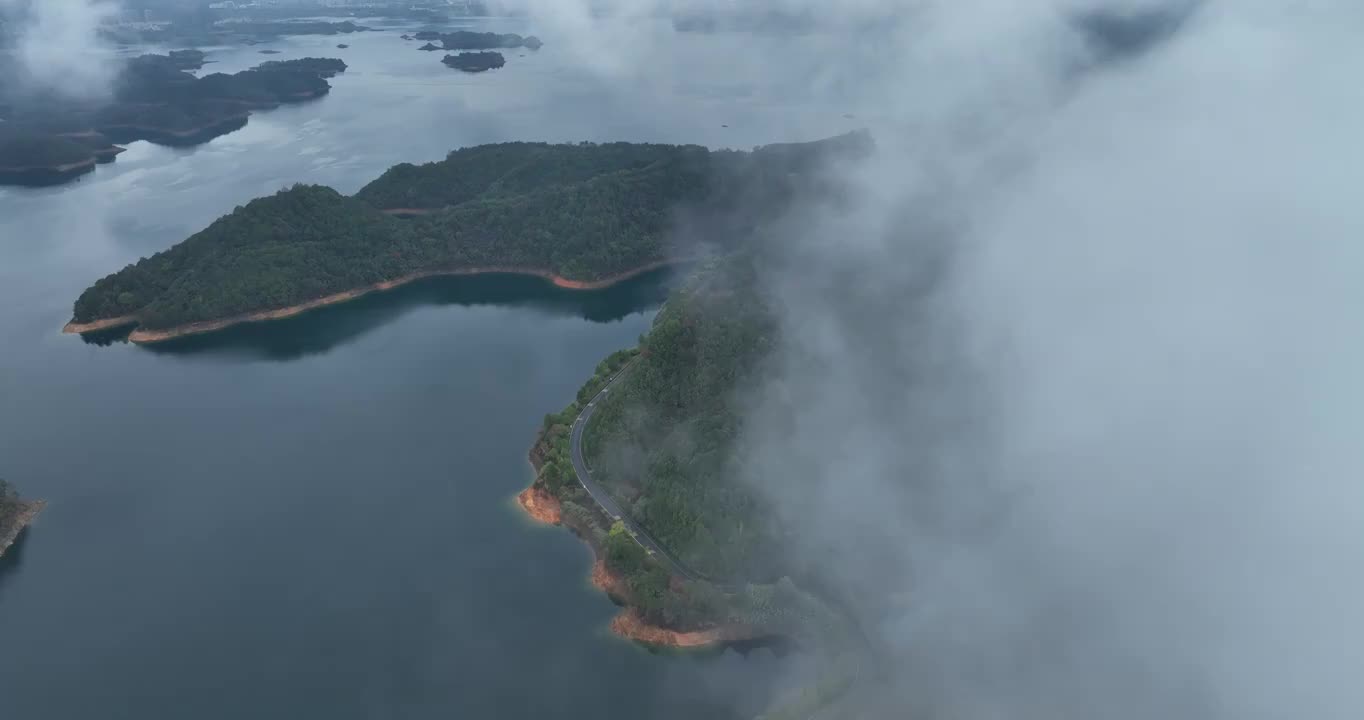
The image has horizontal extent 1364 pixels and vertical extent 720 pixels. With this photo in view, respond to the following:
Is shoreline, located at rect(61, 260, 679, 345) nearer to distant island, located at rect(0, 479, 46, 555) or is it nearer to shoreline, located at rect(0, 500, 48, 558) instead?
distant island, located at rect(0, 479, 46, 555)

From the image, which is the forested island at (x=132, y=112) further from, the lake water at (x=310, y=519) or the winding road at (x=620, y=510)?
the winding road at (x=620, y=510)

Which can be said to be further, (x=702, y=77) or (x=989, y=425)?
(x=702, y=77)

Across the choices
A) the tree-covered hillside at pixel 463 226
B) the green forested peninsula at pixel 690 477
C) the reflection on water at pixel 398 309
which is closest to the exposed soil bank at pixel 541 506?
the green forested peninsula at pixel 690 477

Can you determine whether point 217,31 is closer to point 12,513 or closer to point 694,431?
point 12,513

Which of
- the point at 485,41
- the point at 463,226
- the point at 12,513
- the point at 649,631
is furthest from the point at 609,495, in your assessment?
the point at 485,41

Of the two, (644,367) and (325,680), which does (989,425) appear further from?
(325,680)

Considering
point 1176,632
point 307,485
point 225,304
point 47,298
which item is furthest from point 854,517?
point 47,298
